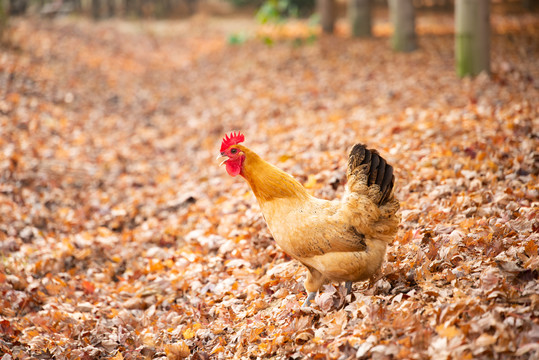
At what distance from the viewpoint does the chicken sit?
11.9 feet

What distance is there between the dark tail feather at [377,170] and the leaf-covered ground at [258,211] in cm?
78

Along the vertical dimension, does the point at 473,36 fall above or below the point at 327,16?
below

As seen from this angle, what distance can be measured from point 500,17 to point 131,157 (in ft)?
54.1

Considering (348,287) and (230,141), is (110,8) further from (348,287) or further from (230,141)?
(348,287)

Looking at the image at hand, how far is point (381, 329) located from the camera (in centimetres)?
323

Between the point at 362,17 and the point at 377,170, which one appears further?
the point at 362,17

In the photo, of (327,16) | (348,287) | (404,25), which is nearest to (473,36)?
(404,25)

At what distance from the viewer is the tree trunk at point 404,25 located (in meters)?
13.3

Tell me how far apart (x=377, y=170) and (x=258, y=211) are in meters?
2.60

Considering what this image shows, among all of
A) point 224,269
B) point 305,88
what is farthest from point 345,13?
point 224,269

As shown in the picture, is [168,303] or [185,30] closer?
[168,303]

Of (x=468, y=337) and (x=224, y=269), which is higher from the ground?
(x=468, y=337)

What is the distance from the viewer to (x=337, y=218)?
3.70 metres

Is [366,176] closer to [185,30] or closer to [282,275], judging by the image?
[282,275]
